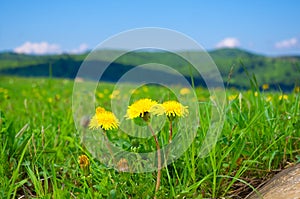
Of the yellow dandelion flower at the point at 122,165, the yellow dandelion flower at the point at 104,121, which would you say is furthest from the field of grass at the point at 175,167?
the yellow dandelion flower at the point at 104,121

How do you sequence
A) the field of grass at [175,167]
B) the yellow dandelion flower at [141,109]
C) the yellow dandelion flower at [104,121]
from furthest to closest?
the field of grass at [175,167] < the yellow dandelion flower at [104,121] < the yellow dandelion flower at [141,109]

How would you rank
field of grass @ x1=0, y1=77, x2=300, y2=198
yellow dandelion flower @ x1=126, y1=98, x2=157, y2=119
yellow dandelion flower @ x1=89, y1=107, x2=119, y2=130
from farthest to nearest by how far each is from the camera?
field of grass @ x1=0, y1=77, x2=300, y2=198 < yellow dandelion flower @ x1=89, y1=107, x2=119, y2=130 < yellow dandelion flower @ x1=126, y1=98, x2=157, y2=119

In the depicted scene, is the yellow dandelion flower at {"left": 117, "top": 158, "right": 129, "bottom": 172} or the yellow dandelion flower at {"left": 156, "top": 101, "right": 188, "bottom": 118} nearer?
the yellow dandelion flower at {"left": 156, "top": 101, "right": 188, "bottom": 118}

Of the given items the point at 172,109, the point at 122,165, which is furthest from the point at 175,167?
the point at 172,109

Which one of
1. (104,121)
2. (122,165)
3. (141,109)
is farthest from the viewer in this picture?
(122,165)

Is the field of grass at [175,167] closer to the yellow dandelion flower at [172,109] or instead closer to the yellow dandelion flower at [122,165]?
the yellow dandelion flower at [122,165]

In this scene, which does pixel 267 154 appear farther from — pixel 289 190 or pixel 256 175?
pixel 289 190

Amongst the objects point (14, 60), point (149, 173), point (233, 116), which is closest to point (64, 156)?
point (149, 173)

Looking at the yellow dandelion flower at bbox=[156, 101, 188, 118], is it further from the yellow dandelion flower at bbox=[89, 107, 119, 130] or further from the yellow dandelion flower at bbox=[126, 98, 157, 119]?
the yellow dandelion flower at bbox=[89, 107, 119, 130]

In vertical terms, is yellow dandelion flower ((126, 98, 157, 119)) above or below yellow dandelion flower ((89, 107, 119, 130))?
above

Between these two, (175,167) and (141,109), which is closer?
(141,109)

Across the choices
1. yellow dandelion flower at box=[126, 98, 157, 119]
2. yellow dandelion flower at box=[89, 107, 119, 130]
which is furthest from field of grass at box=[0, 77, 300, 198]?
yellow dandelion flower at box=[126, 98, 157, 119]

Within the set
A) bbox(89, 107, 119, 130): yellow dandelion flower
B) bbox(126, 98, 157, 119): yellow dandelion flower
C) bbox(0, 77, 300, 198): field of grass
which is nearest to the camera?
bbox(126, 98, 157, 119): yellow dandelion flower

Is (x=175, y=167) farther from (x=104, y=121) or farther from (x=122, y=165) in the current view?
A: (x=104, y=121)
